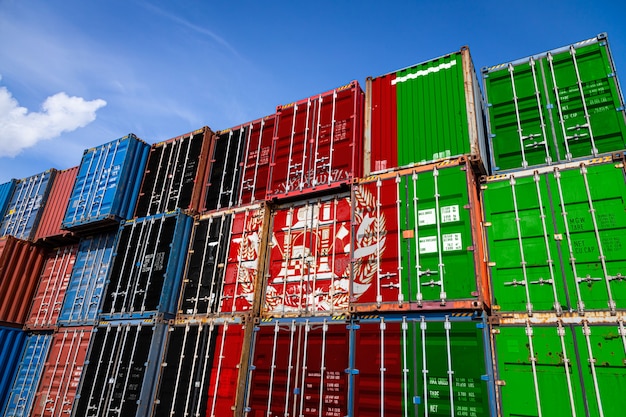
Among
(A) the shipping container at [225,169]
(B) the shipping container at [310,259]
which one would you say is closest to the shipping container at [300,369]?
(B) the shipping container at [310,259]

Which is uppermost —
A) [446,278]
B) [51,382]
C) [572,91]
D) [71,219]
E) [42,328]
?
[572,91]

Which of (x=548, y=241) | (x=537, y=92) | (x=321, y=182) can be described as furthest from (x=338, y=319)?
(x=537, y=92)

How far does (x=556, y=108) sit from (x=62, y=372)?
56.4 feet

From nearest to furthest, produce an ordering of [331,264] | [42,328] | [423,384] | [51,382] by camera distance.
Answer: [423,384]
[331,264]
[51,382]
[42,328]

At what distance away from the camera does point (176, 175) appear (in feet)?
53.4

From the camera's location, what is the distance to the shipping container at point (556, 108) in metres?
10.1

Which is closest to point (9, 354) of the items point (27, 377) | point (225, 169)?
point (27, 377)

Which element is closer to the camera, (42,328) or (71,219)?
(42,328)

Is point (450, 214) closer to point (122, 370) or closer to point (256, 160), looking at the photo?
point (256, 160)

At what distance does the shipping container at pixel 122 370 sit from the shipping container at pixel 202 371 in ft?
1.23

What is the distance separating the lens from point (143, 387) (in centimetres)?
1210

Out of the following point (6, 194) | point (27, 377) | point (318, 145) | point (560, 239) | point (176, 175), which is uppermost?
point (6, 194)

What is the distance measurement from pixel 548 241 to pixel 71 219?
16877 mm

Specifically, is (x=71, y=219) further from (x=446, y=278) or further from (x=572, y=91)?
(x=572, y=91)
